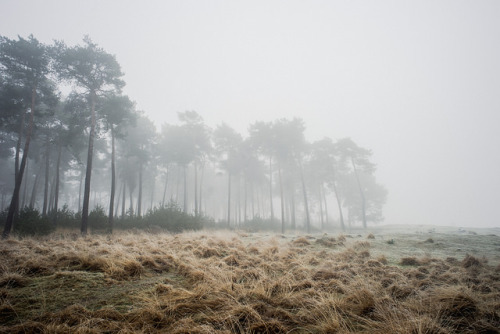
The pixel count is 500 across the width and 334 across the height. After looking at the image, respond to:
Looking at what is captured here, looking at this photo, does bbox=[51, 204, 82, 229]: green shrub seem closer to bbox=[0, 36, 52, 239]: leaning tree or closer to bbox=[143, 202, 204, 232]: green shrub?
bbox=[0, 36, 52, 239]: leaning tree

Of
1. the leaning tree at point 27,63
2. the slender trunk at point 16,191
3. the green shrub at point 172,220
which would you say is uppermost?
the leaning tree at point 27,63

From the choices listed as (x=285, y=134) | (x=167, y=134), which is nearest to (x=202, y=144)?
(x=167, y=134)

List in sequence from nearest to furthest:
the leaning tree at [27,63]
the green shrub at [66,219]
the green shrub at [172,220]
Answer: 1. the leaning tree at [27,63]
2. the green shrub at [172,220]
3. the green shrub at [66,219]

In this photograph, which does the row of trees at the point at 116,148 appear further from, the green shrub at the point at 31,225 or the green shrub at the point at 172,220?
the green shrub at the point at 172,220

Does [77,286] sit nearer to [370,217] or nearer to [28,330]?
[28,330]

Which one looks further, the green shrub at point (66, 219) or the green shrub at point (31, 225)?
the green shrub at point (66, 219)

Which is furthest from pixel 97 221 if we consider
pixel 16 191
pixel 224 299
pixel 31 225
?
pixel 224 299

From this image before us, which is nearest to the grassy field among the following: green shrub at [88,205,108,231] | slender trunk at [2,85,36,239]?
slender trunk at [2,85,36,239]

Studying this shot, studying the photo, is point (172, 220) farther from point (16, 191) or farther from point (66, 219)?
point (16, 191)

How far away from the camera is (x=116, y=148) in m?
30.3

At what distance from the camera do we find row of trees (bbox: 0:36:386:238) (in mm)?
14328

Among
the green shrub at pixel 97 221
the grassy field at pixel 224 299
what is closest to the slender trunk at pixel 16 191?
the green shrub at pixel 97 221

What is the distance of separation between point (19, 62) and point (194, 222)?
16320 millimetres

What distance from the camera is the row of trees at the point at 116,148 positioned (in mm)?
14328
